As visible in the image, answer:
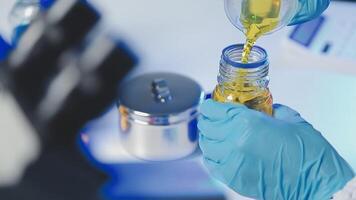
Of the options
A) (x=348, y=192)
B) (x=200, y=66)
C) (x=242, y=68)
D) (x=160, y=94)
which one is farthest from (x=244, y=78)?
(x=200, y=66)

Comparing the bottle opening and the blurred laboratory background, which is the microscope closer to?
the blurred laboratory background

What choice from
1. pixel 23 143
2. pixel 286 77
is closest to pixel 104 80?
pixel 23 143

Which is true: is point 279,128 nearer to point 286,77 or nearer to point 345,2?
point 286,77

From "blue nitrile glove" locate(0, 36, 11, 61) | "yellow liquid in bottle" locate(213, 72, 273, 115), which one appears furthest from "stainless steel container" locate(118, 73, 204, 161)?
"blue nitrile glove" locate(0, 36, 11, 61)

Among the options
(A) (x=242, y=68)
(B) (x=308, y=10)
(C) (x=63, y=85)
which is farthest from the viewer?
(C) (x=63, y=85)

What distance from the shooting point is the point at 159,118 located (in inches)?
31.9

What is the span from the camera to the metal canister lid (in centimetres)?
82

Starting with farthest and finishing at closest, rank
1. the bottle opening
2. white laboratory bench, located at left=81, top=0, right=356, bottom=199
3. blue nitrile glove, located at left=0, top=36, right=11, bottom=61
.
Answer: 1. blue nitrile glove, located at left=0, top=36, right=11, bottom=61
2. white laboratory bench, located at left=81, top=0, right=356, bottom=199
3. the bottle opening

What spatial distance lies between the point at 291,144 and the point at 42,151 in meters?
0.37

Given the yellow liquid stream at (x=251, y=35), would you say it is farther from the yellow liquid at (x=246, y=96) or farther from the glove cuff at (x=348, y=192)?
the glove cuff at (x=348, y=192)

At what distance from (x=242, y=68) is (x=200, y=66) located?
451mm

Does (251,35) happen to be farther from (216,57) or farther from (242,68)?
(216,57)

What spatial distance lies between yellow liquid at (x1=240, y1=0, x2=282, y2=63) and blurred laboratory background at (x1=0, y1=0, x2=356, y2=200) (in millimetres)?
241

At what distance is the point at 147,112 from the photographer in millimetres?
812
